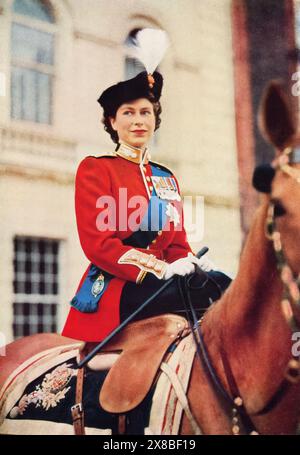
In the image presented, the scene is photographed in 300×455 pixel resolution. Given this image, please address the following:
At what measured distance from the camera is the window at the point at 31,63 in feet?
12.5

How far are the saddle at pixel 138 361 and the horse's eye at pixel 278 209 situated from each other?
73 cm

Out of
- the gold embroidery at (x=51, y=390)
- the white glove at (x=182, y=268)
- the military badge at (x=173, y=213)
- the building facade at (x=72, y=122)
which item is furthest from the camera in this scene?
the building facade at (x=72, y=122)

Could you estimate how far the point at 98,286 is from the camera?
10.2 ft

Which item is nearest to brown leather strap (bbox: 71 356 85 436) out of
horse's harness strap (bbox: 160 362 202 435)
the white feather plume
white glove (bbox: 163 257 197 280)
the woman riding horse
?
the woman riding horse

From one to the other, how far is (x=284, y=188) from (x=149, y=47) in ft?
5.14

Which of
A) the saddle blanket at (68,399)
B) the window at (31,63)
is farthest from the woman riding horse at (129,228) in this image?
the window at (31,63)

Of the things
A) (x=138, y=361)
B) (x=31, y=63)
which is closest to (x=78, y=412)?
(x=138, y=361)

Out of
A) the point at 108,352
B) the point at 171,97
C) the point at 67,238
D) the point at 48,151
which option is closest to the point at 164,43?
the point at 171,97

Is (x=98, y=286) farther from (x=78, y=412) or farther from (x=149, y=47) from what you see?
(x=149, y=47)

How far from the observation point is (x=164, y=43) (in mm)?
3529

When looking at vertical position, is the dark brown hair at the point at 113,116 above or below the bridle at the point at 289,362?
above

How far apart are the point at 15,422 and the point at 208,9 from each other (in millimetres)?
2509

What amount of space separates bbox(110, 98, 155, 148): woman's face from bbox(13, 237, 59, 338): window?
0.92m

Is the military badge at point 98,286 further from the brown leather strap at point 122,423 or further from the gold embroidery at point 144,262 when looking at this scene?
the brown leather strap at point 122,423
